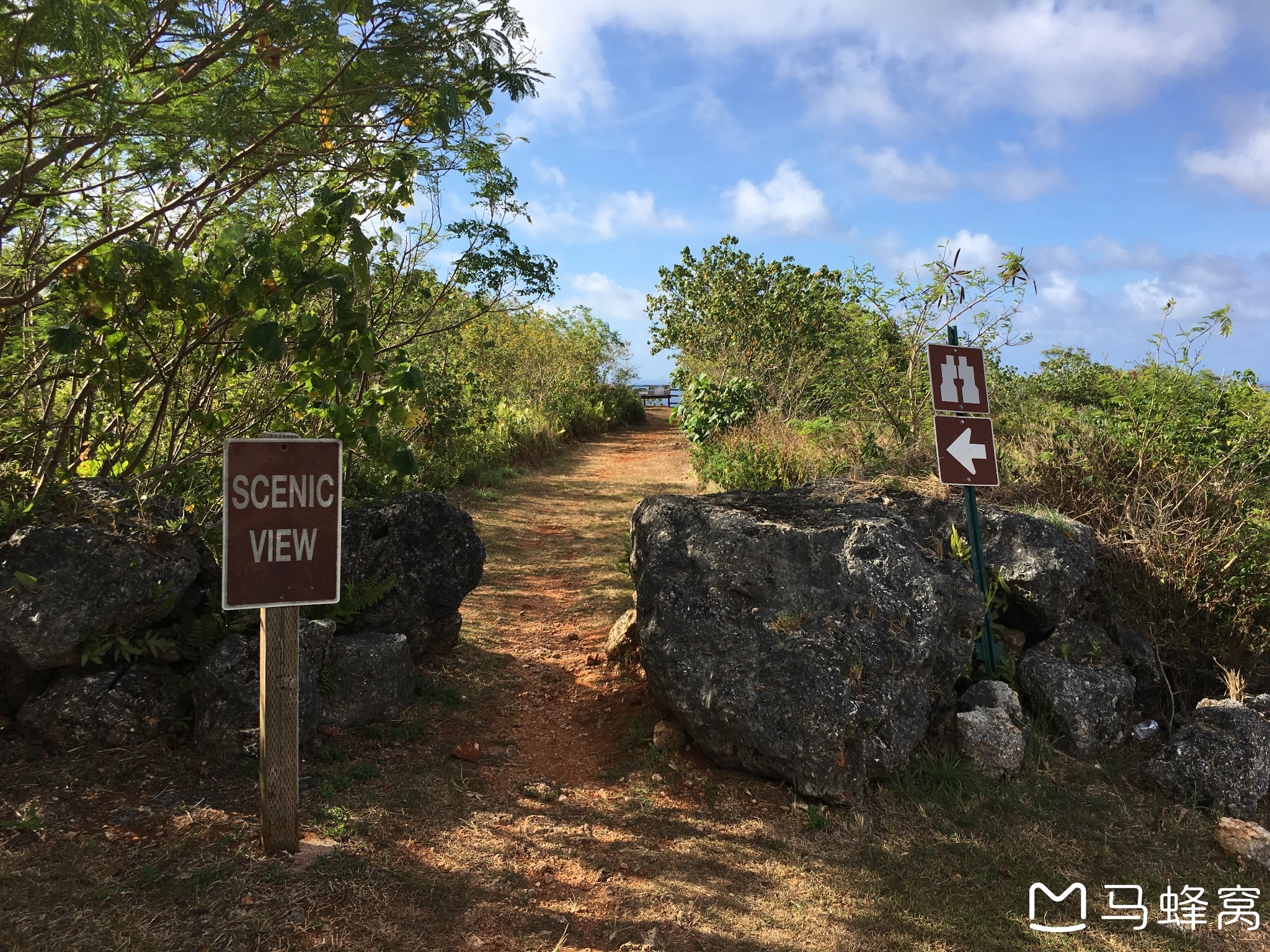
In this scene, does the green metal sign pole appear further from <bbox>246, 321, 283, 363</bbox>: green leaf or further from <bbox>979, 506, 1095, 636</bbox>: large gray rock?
<bbox>246, 321, 283, 363</bbox>: green leaf

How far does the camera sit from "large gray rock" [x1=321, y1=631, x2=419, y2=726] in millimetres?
4266

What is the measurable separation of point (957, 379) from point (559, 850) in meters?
3.72

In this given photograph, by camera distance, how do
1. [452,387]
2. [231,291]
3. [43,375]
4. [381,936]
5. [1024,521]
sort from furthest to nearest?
[452,387] < [1024,521] < [43,375] < [231,291] < [381,936]

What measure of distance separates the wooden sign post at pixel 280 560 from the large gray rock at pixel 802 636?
1.99 meters

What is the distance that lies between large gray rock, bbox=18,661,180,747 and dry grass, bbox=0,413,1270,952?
102 millimetres

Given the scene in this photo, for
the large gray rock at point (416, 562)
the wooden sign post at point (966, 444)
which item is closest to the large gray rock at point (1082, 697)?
the wooden sign post at point (966, 444)

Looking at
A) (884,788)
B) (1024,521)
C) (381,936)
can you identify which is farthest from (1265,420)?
(381,936)

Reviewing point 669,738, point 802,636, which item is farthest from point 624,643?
point 802,636

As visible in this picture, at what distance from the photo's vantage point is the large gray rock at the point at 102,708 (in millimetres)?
3678

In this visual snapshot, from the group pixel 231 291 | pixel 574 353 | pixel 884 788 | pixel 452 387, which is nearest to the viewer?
pixel 231 291

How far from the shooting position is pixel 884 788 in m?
4.08

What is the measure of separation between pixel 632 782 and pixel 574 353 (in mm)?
20218

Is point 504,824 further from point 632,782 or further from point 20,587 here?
point 20,587

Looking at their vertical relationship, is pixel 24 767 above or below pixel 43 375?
below
